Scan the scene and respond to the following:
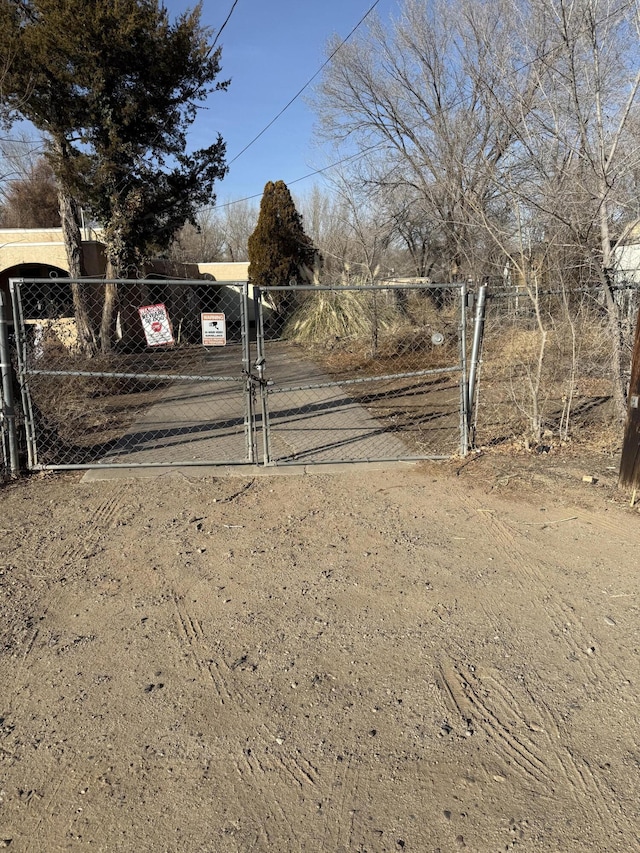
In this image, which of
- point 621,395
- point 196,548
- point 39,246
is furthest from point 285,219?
point 196,548

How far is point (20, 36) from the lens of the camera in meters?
11.4

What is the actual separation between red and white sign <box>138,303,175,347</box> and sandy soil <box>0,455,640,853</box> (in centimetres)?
174

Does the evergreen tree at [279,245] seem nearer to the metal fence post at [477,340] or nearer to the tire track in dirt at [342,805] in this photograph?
the metal fence post at [477,340]

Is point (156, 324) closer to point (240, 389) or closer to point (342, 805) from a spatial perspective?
point (342, 805)

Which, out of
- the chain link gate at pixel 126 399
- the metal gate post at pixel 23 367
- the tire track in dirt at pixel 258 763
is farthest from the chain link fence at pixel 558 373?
the metal gate post at pixel 23 367

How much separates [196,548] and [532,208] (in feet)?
16.9

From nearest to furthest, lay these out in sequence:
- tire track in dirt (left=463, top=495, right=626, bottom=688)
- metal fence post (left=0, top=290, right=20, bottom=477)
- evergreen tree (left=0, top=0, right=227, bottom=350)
A: tire track in dirt (left=463, top=495, right=626, bottom=688)
metal fence post (left=0, top=290, right=20, bottom=477)
evergreen tree (left=0, top=0, right=227, bottom=350)

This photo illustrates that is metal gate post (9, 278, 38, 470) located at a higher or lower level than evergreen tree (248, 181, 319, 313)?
lower

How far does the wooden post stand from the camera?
16.1 ft

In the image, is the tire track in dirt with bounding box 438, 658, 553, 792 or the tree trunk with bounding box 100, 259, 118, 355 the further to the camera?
the tree trunk with bounding box 100, 259, 118, 355

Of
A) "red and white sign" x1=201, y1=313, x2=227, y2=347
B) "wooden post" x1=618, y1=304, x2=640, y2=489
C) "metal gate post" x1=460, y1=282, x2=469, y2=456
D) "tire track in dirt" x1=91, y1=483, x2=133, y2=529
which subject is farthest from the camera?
"metal gate post" x1=460, y1=282, x2=469, y2=456

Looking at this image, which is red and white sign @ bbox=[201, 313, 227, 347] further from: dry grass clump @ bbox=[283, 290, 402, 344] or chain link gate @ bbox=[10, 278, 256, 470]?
dry grass clump @ bbox=[283, 290, 402, 344]

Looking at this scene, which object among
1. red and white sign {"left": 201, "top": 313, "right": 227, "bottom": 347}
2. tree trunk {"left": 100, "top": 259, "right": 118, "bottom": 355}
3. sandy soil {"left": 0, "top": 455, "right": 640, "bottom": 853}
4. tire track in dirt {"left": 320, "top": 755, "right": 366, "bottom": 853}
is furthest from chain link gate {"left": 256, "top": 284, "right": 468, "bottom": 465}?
tire track in dirt {"left": 320, "top": 755, "right": 366, "bottom": 853}

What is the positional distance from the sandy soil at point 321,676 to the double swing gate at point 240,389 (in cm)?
137
